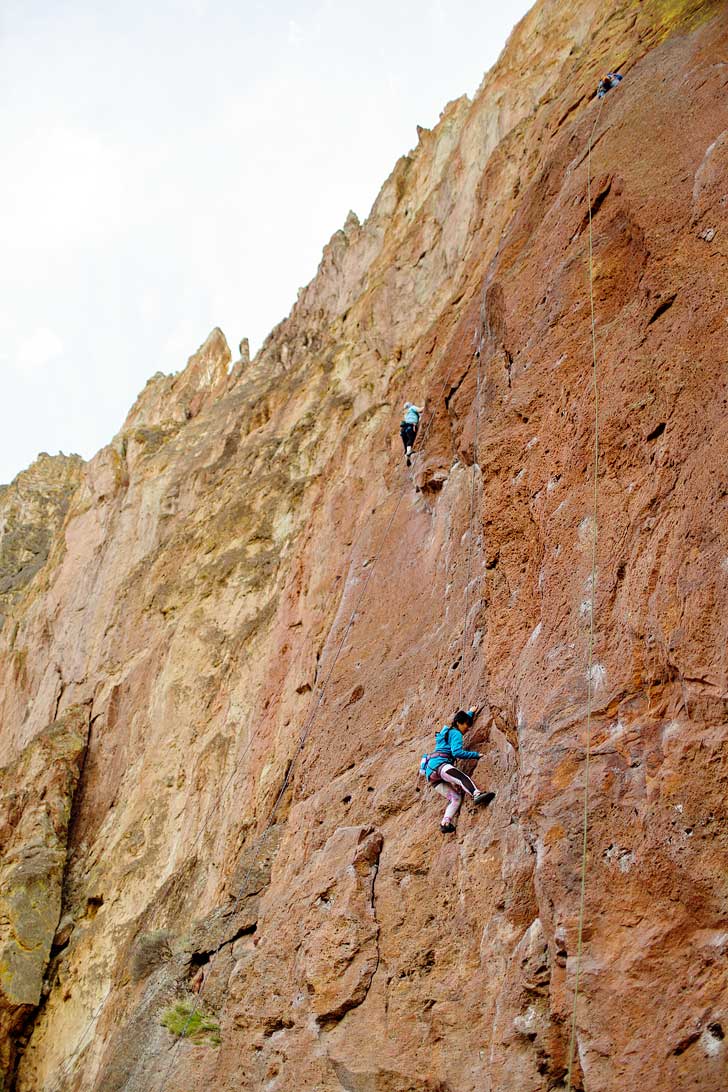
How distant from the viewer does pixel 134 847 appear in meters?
16.2

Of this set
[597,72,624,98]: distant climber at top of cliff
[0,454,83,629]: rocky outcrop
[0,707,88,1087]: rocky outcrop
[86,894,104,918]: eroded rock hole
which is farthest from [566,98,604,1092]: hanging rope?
[0,454,83,629]: rocky outcrop

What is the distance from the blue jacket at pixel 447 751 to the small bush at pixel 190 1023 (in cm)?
404

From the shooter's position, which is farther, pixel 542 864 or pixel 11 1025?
pixel 11 1025

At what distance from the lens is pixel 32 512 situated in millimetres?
55375

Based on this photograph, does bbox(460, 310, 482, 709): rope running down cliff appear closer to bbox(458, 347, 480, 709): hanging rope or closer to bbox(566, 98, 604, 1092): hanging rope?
bbox(458, 347, 480, 709): hanging rope

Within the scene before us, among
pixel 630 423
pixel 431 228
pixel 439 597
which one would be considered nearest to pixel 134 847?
pixel 439 597

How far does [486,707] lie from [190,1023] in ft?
16.9

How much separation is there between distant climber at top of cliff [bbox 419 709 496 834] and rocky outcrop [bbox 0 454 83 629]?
4257cm

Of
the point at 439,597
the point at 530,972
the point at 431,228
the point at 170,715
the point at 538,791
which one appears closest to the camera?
the point at 530,972

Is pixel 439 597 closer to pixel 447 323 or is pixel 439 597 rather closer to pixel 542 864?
pixel 542 864

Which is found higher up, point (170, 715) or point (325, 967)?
point (170, 715)

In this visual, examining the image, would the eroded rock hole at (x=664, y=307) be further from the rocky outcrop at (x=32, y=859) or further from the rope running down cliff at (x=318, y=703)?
the rocky outcrop at (x=32, y=859)

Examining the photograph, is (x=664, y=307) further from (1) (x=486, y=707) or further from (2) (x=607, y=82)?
(2) (x=607, y=82)

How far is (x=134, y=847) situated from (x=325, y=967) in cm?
837
